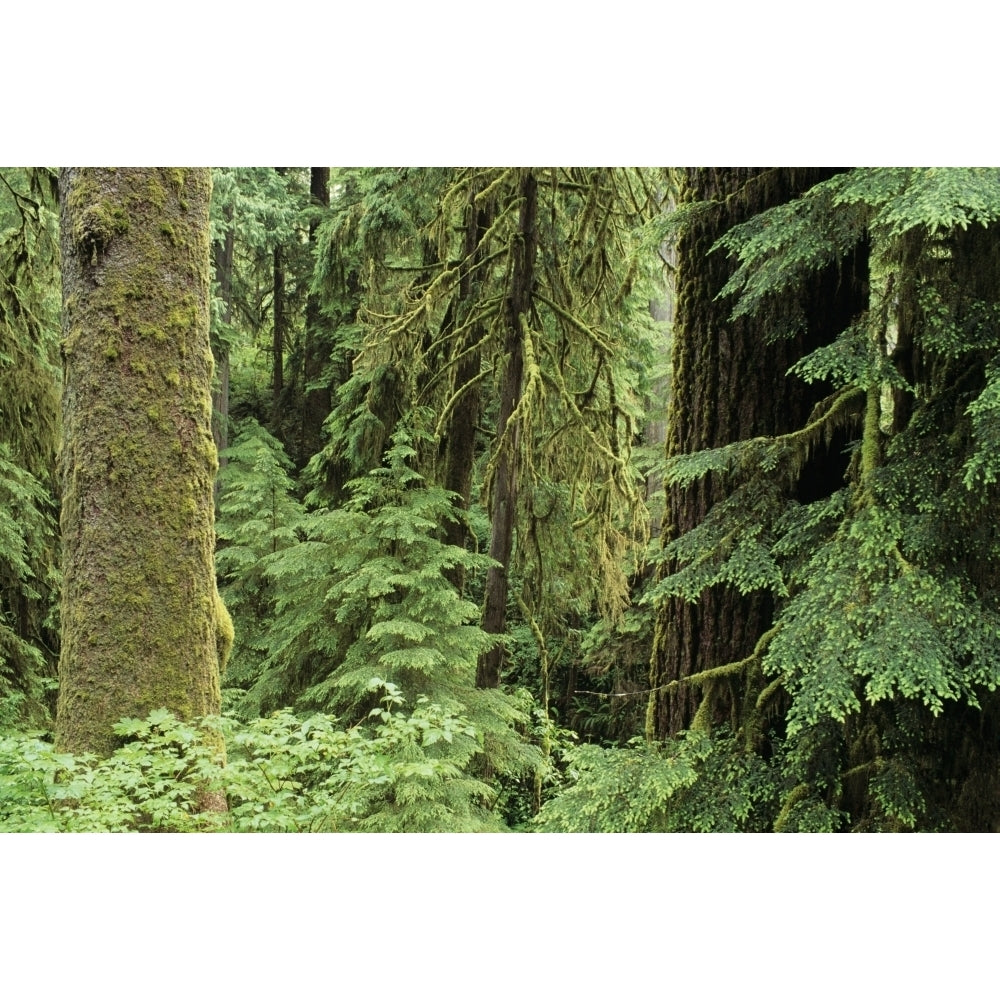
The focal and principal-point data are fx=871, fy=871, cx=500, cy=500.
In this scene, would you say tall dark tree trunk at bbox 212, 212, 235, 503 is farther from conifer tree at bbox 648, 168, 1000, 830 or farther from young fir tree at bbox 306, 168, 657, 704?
conifer tree at bbox 648, 168, 1000, 830

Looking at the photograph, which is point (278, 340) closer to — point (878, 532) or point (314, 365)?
point (314, 365)

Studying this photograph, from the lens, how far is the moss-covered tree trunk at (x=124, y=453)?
8.38 ft

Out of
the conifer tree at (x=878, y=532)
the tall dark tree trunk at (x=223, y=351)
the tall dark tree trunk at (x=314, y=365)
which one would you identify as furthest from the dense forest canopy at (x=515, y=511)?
the tall dark tree trunk at (x=314, y=365)

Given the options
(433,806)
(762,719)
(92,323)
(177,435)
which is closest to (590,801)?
(762,719)

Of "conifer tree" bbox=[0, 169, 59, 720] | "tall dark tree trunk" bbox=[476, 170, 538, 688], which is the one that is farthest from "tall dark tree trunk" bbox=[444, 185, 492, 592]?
"conifer tree" bbox=[0, 169, 59, 720]

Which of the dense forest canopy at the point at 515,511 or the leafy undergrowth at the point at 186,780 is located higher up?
the dense forest canopy at the point at 515,511

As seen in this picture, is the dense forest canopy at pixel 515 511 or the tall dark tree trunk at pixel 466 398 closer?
the dense forest canopy at pixel 515 511

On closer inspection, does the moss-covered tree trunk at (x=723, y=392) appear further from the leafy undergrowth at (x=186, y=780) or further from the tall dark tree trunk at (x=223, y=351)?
the tall dark tree trunk at (x=223, y=351)

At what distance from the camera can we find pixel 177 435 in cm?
261

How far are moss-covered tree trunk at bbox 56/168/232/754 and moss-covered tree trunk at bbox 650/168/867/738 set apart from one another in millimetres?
1454

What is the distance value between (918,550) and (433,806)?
2.21 m

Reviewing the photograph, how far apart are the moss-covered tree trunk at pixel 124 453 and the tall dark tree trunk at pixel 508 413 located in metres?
1.80
